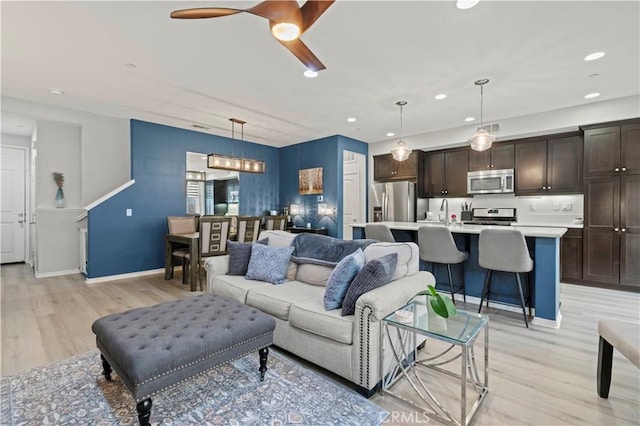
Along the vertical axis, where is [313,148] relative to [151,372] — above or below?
above

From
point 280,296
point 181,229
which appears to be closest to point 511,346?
point 280,296

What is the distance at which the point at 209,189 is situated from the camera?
6422 millimetres

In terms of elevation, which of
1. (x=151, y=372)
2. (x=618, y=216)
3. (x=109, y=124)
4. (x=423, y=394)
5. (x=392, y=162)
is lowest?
(x=423, y=394)

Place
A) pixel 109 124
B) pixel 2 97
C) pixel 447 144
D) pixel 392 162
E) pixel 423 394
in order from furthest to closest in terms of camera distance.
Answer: pixel 392 162
pixel 447 144
pixel 109 124
pixel 2 97
pixel 423 394

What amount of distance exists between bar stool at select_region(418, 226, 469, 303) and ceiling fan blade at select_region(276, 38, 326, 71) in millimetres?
2286

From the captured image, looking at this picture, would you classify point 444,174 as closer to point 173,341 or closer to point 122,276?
point 173,341

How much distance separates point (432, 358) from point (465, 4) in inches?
108

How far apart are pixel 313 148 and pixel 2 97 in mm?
5129

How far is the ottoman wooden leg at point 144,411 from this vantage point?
4.90 feet

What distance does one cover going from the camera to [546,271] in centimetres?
305

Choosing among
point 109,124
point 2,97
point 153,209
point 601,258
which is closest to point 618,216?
point 601,258

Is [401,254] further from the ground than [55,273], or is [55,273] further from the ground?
[401,254]

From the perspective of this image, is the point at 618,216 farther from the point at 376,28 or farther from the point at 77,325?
the point at 77,325

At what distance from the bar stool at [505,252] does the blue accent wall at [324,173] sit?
351 cm
